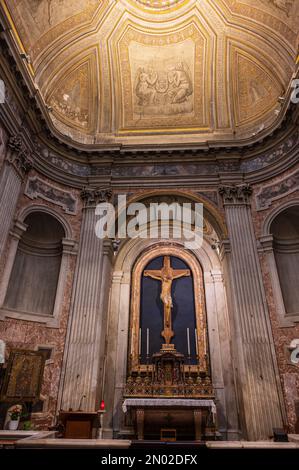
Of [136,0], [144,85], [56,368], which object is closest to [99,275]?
[56,368]

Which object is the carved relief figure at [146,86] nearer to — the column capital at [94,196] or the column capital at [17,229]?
the column capital at [94,196]

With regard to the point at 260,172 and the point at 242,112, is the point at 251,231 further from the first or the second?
the point at 242,112

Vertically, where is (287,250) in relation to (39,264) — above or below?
above

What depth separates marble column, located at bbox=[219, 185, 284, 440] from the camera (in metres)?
7.12

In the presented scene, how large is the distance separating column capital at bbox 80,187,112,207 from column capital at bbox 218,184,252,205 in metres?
3.74

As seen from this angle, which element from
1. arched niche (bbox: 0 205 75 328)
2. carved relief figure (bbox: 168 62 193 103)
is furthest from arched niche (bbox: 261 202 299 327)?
arched niche (bbox: 0 205 75 328)

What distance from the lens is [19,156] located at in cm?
820

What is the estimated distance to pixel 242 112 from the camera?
11.1 m

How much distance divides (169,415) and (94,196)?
6.59 m

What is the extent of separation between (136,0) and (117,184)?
20.4 feet

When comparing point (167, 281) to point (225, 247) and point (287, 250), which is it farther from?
point (287, 250)

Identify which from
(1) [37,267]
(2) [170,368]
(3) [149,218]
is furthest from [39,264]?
(2) [170,368]

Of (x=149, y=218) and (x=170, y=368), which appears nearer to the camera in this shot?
(x=170, y=368)

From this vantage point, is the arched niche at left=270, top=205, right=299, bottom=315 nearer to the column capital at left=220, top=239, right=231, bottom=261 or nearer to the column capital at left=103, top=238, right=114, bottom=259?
the column capital at left=220, top=239, right=231, bottom=261
